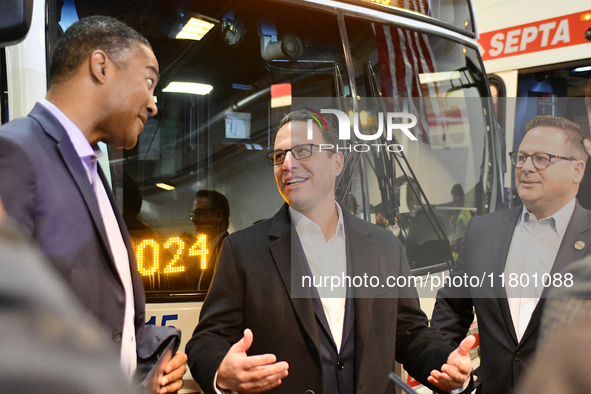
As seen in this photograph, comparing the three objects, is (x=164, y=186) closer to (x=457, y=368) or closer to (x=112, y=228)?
(x=112, y=228)

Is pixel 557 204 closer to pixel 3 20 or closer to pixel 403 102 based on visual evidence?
pixel 403 102

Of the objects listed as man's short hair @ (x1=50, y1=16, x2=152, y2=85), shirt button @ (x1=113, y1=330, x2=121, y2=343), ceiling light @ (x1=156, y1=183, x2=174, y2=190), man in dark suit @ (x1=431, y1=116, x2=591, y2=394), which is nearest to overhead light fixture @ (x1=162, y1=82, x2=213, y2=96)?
ceiling light @ (x1=156, y1=183, x2=174, y2=190)

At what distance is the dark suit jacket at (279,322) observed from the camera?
152cm

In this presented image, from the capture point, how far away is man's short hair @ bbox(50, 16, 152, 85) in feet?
4.13

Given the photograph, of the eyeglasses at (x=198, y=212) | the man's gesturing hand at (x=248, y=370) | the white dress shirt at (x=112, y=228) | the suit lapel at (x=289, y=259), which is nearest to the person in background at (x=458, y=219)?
the suit lapel at (x=289, y=259)

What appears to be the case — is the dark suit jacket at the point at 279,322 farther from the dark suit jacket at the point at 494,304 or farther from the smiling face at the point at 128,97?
the smiling face at the point at 128,97

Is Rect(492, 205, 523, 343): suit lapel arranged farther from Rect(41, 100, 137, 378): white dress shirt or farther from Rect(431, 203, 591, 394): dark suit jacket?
Rect(41, 100, 137, 378): white dress shirt

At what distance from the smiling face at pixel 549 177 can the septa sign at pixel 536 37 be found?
7.09ft

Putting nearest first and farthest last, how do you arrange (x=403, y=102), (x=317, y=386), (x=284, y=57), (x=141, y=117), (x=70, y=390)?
(x=70, y=390), (x=141, y=117), (x=317, y=386), (x=284, y=57), (x=403, y=102)

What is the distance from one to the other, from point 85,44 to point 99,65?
7cm

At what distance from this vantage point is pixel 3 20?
1126 mm

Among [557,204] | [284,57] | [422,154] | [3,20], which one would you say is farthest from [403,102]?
[3,20]

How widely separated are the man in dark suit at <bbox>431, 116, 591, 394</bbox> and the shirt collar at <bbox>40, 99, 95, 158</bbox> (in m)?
1.39

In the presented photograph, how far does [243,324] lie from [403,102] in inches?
60.8
